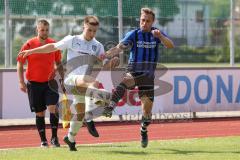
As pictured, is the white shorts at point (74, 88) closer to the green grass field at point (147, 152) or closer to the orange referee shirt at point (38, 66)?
the green grass field at point (147, 152)

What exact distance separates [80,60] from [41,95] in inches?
66.0

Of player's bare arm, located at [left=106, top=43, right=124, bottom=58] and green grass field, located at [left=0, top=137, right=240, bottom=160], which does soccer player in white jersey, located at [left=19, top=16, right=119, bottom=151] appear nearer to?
player's bare arm, located at [left=106, top=43, right=124, bottom=58]

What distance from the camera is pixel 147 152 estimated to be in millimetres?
11633

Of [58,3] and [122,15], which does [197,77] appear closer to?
[122,15]

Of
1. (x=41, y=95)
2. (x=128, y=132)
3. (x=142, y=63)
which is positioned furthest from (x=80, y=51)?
(x=128, y=132)

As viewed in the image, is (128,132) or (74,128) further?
(128,132)

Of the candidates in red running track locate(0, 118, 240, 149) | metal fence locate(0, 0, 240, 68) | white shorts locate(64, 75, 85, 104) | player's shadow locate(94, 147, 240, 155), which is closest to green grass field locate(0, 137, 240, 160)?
player's shadow locate(94, 147, 240, 155)

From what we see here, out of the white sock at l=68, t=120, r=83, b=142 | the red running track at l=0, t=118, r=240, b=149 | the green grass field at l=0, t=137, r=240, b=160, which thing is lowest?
the red running track at l=0, t=118, r=240, b=149

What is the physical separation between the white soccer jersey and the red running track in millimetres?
2636

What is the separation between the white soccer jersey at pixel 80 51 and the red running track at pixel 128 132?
2.64m

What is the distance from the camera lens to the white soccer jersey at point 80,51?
11.7m

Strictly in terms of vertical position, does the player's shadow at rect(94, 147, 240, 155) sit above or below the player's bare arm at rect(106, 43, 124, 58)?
below

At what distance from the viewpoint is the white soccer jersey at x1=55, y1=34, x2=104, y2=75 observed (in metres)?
11.7

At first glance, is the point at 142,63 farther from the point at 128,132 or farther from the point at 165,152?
the point at 128,132
